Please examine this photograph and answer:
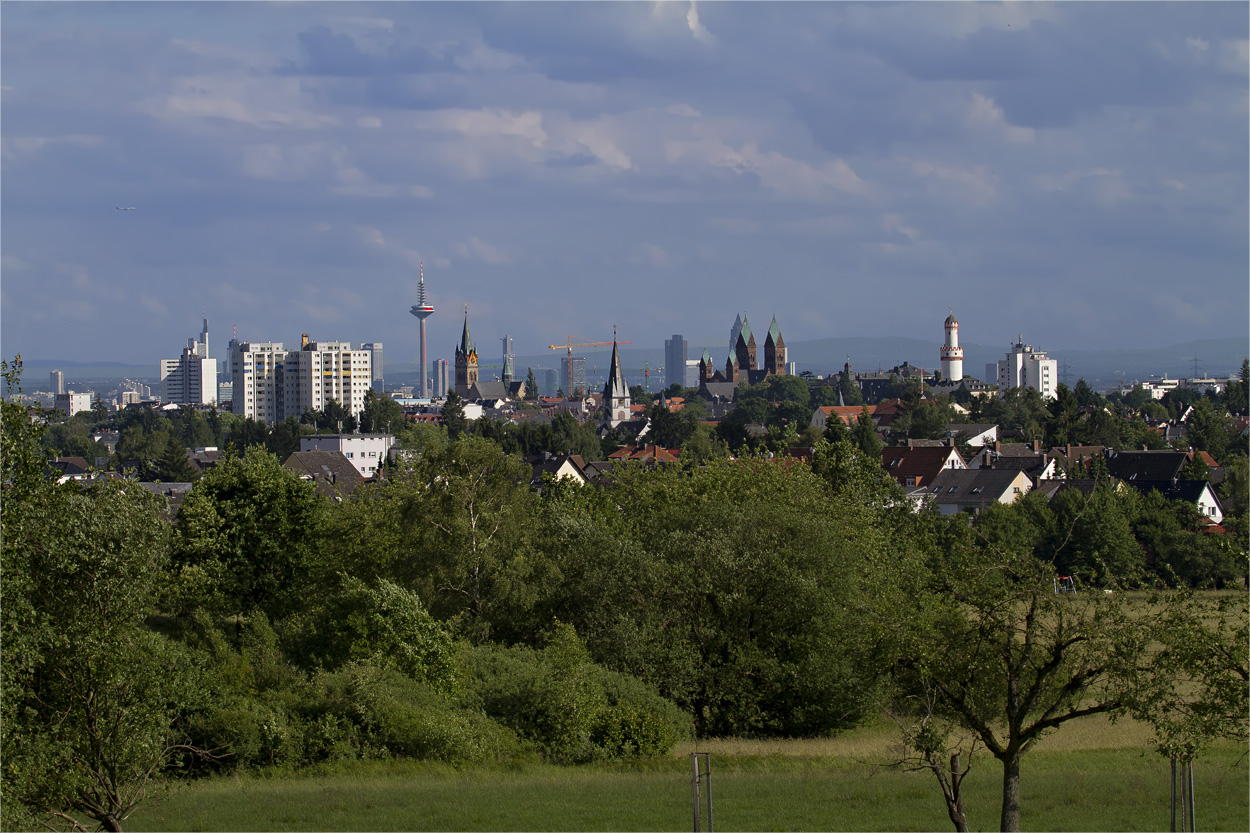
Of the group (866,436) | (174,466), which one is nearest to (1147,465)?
(866,436)

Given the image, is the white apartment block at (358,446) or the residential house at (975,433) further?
the residential house at (975,433)

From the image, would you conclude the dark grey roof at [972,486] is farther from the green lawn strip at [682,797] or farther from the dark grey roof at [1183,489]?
the green lawn strip at [682,797]

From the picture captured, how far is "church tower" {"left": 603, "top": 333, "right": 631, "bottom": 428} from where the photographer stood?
7475 inches

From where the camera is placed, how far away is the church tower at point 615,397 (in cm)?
18988

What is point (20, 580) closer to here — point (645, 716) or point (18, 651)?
point (18, 651)

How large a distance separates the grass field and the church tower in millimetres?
166688

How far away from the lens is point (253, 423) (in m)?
118

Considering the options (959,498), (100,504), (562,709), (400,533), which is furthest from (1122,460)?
(100,504)

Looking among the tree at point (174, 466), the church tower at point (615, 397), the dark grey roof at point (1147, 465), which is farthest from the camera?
the church tower at point (615, 397)

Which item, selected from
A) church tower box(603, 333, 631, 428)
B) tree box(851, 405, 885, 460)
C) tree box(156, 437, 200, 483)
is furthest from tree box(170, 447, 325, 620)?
church tower box(603, 333, 631, 428)

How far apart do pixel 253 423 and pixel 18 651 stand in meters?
110

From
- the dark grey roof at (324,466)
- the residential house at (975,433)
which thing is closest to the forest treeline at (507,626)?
the dark grey roof at (324,466)

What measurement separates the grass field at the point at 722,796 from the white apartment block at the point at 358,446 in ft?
270

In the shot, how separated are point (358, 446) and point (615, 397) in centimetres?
9296
